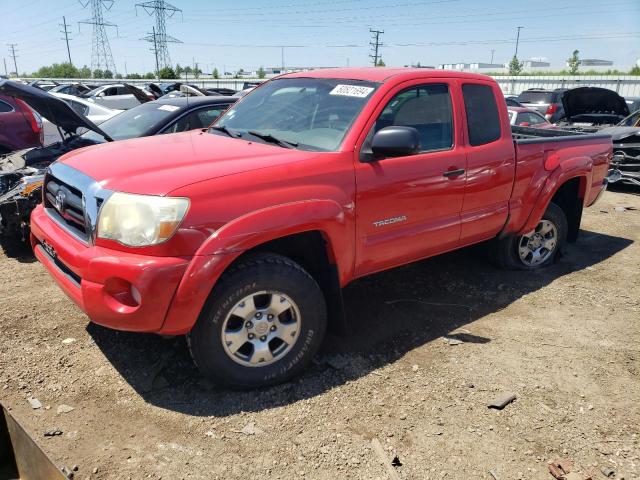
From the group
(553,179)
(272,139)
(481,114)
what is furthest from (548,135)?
(272,139)

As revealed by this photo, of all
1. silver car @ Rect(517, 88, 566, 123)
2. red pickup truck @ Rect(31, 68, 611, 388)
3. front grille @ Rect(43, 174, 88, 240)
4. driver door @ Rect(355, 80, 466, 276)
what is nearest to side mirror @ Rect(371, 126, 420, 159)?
red pickup truck @ Rect(31, 68, 611, 388)

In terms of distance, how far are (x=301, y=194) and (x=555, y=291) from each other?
302 cm

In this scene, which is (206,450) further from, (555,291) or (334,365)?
(555,291)

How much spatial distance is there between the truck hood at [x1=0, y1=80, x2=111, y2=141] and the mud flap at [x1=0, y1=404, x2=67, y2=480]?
10.4 feet

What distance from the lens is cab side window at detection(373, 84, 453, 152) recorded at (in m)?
3.66

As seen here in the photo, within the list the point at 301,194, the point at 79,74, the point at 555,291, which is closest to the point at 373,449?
the point at 301,194

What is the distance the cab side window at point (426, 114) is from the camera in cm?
366

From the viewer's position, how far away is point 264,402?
3055 millimetres

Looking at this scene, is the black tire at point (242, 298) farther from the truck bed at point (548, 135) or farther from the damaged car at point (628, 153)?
the damaged car at point (628, 153)

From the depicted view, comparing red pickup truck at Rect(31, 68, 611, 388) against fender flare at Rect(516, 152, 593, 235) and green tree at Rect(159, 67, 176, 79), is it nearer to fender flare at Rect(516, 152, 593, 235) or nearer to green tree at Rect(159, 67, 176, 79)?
fender flare at Rect(516, 152, 593, 235)

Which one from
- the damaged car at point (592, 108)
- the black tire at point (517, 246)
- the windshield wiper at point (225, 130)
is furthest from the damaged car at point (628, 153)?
the windshield wiper at point (225, 130)

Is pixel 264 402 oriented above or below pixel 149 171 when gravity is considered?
below

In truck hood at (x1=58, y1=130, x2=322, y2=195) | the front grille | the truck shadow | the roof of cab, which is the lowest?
the truck shadow

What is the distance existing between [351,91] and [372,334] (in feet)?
5.86
